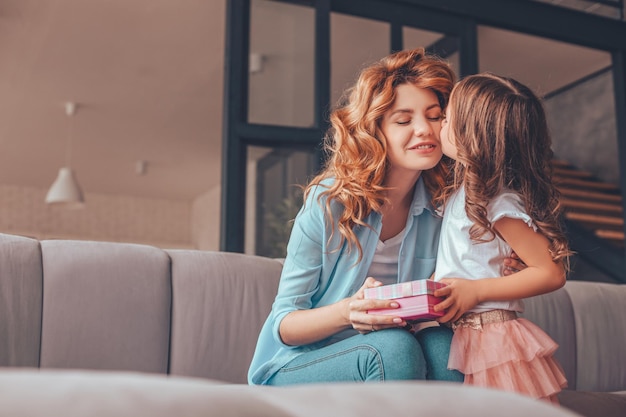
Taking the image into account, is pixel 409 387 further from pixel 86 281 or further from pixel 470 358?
pixel 86 281

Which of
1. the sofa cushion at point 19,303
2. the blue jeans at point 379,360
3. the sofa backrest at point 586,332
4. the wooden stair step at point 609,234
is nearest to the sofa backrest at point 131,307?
the sofa cushion at point 19,303

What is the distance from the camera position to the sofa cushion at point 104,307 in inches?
73.1

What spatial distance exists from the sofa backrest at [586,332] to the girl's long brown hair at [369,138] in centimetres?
88

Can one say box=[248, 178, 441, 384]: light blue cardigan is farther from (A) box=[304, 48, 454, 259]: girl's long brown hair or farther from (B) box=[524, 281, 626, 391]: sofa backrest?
(B) box=[524, 281, 626, 391]: sofa backrest

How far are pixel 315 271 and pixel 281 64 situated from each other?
99.7 inches

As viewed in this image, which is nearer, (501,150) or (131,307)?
(501,150)

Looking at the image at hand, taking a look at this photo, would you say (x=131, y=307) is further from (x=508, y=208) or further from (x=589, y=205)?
(x=589, y=205)

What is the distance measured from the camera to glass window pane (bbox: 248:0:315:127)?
12.9 ft

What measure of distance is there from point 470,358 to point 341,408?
1169mm

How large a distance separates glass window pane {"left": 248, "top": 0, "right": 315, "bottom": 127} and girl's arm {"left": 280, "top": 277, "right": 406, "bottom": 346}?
2.39 meters

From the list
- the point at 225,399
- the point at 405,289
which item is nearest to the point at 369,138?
the point at 405,289

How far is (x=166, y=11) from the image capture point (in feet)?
16.0

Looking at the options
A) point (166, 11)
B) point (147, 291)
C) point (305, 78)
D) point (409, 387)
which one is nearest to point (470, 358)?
point (147, 291)

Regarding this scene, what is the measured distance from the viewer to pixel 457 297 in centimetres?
147
